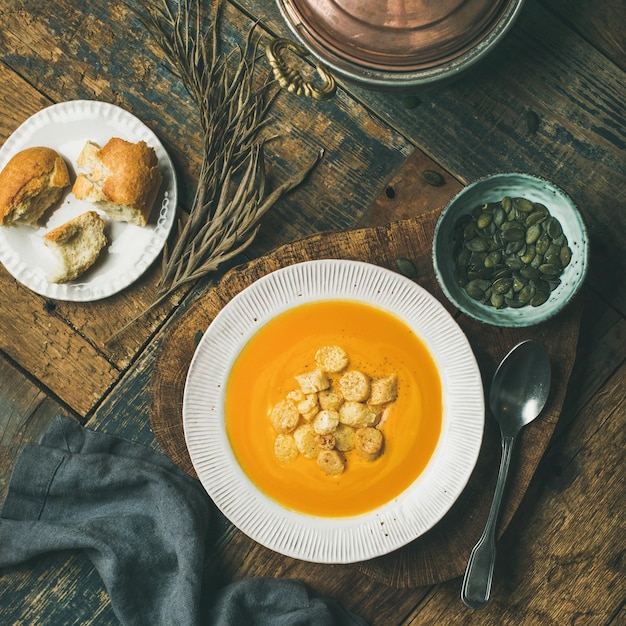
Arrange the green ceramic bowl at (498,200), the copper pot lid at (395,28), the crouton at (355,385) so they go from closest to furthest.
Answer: the copper pot lid at (395,28), the green ceramic bowl at (498,200), the crouton at (355,385)

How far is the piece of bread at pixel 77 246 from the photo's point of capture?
153 centimetres

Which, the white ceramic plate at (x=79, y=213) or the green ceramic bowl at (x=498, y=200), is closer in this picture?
the green ceramic bowl at (x=498, y=200)

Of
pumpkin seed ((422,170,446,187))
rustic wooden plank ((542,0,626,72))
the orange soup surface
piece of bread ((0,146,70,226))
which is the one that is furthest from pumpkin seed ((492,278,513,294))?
piece of bread ((0,146,70,226))

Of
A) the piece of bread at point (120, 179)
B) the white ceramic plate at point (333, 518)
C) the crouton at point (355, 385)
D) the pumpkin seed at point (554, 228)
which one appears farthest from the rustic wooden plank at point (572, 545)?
the piece of bread at point (120, 179)

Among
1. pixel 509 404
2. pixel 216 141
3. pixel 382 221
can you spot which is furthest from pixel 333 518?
pixel 216 141

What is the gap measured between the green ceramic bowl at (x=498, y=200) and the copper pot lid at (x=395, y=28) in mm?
338

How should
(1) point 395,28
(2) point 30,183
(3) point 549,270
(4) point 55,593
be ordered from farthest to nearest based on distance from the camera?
(4) point 55,593, (2) point 30,183, (3) point 549,270, (1) point 395,28

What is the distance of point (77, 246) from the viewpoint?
5.08 ft

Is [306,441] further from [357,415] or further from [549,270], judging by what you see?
[549,270]

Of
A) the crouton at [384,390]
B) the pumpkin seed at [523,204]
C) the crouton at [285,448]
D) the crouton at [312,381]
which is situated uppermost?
the pumpkin seed at [523,204]

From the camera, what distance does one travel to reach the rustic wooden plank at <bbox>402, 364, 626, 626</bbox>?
1.56 meters

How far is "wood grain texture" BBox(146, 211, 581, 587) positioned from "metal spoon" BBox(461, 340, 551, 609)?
1.2 inches

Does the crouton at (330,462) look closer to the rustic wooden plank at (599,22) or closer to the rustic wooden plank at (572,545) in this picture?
the rustic wooden plank at (572,545)

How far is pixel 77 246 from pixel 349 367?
0.71m
